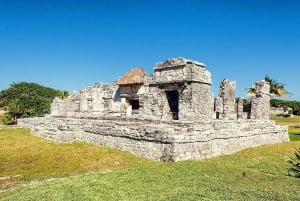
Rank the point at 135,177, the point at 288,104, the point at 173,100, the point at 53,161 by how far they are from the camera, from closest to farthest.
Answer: the point at 135,177
the point at 53,161
the point at 173,100
the point at 288,104

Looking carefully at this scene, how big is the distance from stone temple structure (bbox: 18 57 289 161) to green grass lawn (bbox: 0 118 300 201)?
0.71m

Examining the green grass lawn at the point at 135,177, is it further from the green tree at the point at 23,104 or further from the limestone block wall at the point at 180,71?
the green tree at the point at 23,104

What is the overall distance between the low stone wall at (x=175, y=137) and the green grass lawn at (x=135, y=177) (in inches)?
22.0

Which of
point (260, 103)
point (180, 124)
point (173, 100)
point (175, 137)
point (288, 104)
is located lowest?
point (175, 137)

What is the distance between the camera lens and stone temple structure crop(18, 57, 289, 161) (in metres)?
10.9

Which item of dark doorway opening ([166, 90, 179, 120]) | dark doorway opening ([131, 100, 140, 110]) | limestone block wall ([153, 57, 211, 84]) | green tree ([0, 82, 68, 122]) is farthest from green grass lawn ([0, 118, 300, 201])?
green tree ([0, 82, 68, 122])

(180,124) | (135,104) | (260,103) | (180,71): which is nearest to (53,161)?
(180,124)

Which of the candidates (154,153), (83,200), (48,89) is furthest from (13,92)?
(83,200)

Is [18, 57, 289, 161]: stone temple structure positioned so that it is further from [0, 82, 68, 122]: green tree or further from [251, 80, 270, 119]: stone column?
[0, 82, 68, 122]: green tree

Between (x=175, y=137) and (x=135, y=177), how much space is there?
2703mm

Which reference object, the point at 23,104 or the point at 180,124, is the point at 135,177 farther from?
the point at 23,104

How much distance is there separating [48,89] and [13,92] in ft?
31.1

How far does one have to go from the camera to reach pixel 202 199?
6191 mm

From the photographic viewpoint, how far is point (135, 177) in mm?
8039
